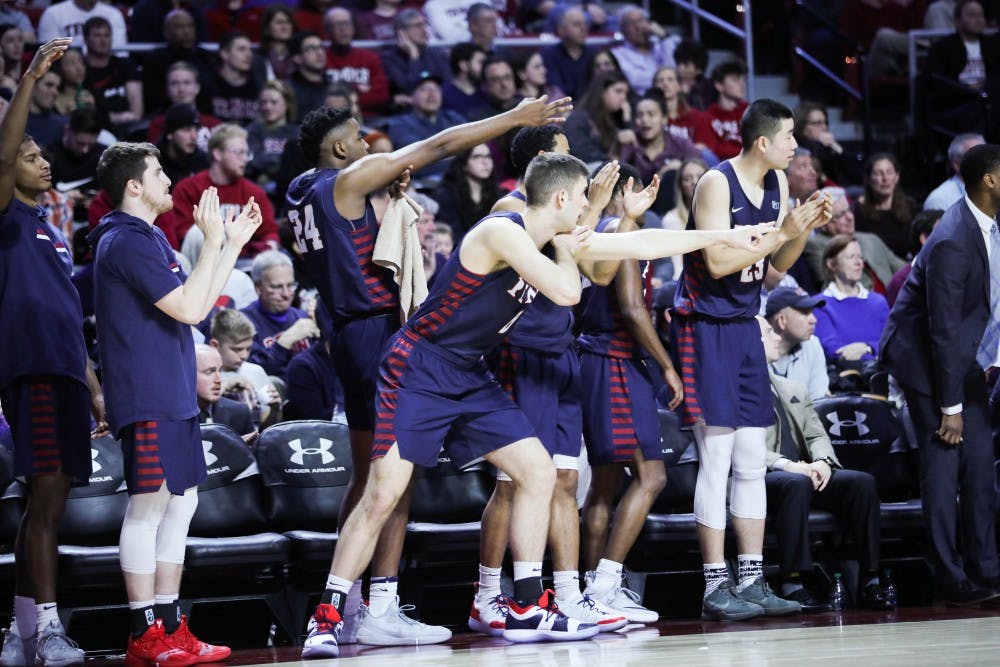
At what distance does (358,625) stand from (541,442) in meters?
1.01

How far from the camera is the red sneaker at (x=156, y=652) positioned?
484 centimetres

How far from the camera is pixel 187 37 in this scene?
416 inches

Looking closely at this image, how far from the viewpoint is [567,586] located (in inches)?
215

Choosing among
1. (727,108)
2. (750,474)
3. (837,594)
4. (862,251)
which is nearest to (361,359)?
(750,474)

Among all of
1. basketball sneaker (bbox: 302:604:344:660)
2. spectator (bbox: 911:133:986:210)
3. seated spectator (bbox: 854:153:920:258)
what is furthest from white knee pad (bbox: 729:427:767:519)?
seated spectator (bbox: 854:153:920:258)

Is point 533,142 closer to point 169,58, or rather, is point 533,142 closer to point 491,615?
point 491,615

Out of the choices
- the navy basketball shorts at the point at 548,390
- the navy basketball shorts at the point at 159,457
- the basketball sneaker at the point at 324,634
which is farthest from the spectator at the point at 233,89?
the basketball sneaker at the point at 324,634

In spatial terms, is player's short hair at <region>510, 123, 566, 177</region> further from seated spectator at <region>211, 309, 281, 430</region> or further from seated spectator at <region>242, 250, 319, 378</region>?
seated spectator at <region>242, 250, 319, 378</region>

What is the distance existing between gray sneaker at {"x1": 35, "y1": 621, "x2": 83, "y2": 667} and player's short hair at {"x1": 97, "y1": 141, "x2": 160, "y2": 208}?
1577mm

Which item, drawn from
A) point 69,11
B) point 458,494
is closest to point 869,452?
point 458,494

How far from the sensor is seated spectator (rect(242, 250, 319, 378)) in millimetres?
7680

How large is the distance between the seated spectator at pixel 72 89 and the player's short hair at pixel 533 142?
192 inches

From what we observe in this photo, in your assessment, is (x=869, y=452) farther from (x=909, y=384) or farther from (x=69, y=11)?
(x=69, y=11)

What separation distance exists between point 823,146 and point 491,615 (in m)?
6.42
